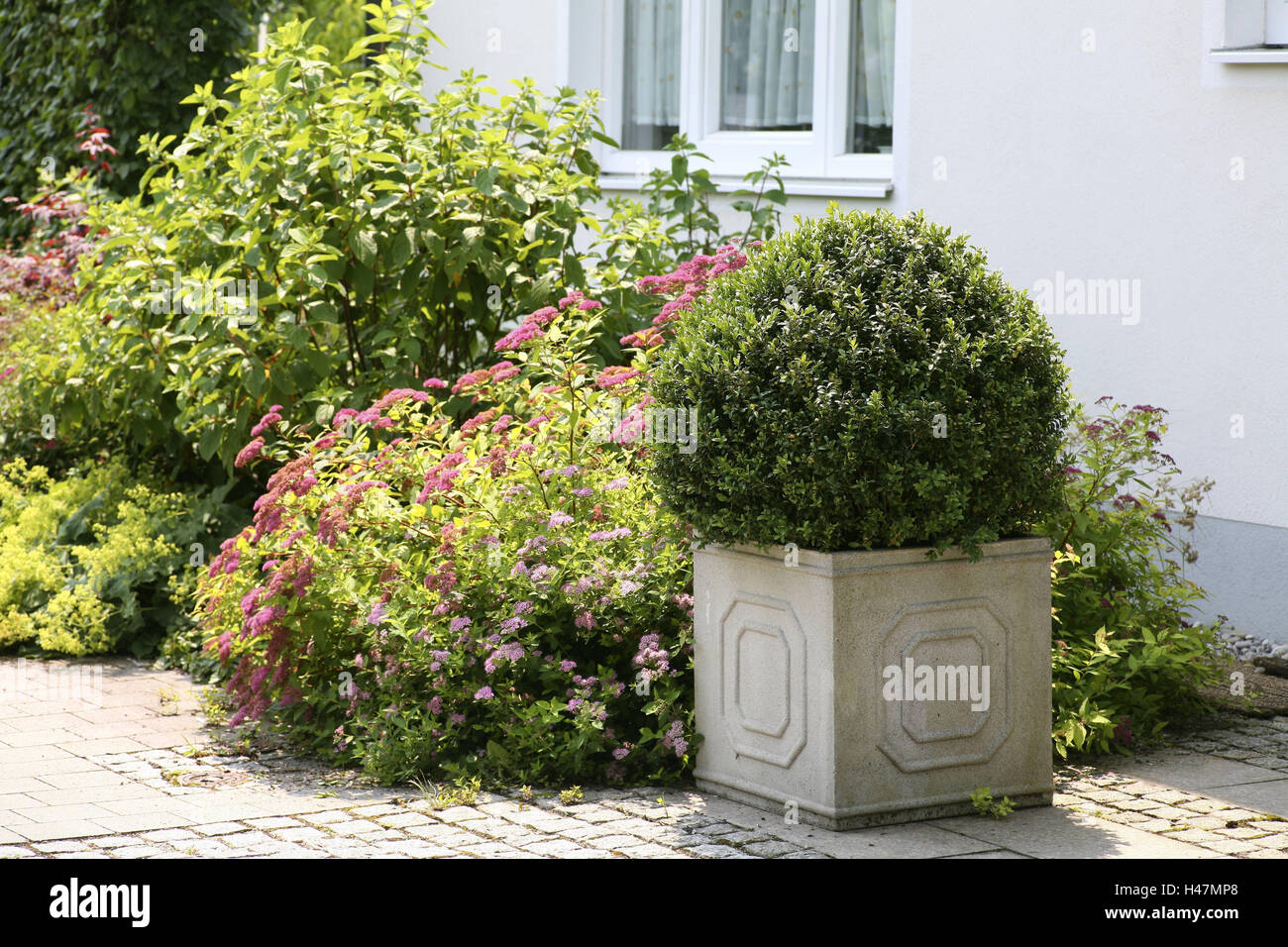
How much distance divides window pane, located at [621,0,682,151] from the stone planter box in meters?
5.66

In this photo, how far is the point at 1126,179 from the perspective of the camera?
6633mm

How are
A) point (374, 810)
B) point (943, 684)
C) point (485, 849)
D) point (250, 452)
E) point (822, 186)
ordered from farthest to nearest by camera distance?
point (822, 186)
point (250, 452)
point (374, 810)
point (943, 684)
point (485, 849)

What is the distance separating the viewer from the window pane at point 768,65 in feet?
28.8

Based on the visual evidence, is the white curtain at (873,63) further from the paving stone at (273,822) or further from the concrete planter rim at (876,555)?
the paving stone at (273,822)

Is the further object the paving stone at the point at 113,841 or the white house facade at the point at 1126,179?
the white house facade at the point at 1126,179

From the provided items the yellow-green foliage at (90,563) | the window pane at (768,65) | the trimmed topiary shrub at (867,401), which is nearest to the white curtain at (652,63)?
the window pane at (768,65)

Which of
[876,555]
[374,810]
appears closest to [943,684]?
[876,555]

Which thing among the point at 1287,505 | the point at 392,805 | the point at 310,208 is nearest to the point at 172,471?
the point at 310,208

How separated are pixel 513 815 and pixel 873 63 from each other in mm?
5281

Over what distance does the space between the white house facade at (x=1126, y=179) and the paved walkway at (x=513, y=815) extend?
1451 millimetres

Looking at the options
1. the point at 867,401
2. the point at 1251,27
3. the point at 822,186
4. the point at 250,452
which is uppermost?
the point at 1251,27

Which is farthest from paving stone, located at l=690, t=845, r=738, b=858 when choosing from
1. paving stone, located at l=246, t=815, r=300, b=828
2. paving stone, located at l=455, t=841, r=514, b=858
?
paving stone, located at l=246, t=815, r=300, b=828

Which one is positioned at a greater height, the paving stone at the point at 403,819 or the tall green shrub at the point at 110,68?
the tall green shrub at the point at 110,68

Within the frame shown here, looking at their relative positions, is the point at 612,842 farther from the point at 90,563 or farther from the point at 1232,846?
the point at 90,563
